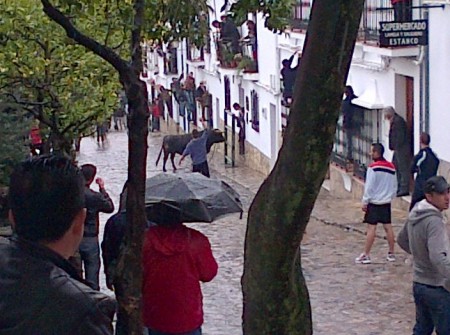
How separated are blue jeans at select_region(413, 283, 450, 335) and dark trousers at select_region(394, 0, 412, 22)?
12.2 metres

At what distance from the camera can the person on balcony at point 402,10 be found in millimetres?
20453

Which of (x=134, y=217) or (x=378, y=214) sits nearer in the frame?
(x=134, y=217)

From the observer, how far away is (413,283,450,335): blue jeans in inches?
333

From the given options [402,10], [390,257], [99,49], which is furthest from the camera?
[402,10]

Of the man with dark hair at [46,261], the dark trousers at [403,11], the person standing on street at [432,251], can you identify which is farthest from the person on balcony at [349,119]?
the man with dark hair at [46,261]

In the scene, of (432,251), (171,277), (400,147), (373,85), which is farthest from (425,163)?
(171,277)

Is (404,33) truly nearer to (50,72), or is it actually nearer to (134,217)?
(50,72)

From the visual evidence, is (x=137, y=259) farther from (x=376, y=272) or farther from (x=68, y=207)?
(x=376, y=272)

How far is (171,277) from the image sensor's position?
7.23m

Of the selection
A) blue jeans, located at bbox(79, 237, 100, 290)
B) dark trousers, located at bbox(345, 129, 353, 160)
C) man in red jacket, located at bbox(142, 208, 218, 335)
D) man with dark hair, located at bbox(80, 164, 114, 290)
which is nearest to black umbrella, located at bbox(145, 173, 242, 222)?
man in red jacket, located at bbox(142, 208, 218, 335)

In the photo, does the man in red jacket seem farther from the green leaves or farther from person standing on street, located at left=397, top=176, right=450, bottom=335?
the green leaves

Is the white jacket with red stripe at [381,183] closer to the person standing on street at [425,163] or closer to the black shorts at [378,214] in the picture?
the black shorts at [378,214]

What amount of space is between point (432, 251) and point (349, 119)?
16.2 metres

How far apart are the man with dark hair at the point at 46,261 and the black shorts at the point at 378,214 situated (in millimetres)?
12827
